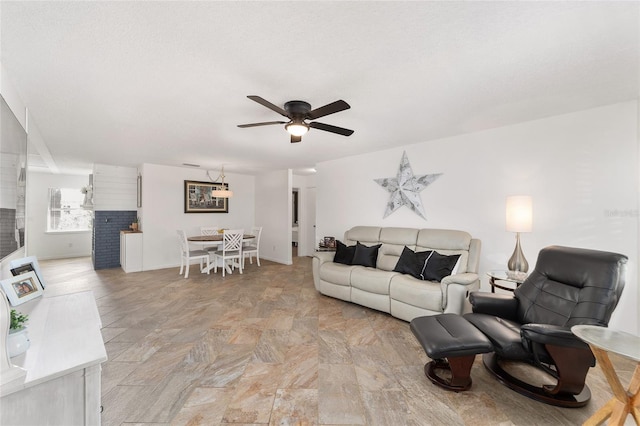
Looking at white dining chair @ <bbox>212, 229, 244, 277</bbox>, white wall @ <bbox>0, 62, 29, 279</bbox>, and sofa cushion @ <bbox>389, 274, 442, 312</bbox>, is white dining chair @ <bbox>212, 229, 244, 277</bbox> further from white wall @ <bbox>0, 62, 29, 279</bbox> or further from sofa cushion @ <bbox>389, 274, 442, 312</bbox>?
sofa cushion @ <bbox>389, 274, 442, 312</bbox>

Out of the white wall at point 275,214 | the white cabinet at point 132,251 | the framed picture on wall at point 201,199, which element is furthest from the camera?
the white wall at point 275,214

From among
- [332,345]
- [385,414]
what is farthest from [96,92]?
[385,414]

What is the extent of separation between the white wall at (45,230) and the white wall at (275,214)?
16.6 feet

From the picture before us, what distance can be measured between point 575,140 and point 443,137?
1.39 meters

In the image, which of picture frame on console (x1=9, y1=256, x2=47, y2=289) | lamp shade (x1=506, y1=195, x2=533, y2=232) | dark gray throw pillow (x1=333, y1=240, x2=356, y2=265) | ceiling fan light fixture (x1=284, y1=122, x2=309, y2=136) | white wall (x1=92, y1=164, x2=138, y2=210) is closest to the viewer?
picture frame on console (x1=9, y1=256, x2=47, y2=289)

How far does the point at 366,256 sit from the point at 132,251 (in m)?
4.91

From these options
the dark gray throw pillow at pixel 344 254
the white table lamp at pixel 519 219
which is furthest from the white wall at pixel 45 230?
the white table lamp at pixel 519 219

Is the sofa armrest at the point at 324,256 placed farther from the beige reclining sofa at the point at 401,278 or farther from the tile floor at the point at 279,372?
the tile floor at the point at 279,372

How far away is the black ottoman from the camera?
6.25 feet

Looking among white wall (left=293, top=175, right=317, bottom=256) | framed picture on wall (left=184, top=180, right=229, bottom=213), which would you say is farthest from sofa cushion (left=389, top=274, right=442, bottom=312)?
framed picture on wall (left=184, top=180, right=229, bottom=213)

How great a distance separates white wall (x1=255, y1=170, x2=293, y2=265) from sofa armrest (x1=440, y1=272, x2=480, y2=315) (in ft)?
13.5

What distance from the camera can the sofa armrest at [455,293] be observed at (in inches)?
115

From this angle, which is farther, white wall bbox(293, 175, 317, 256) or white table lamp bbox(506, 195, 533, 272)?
white wall bbox(293, 175, 317, 256)

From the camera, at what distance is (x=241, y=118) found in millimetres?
2965
